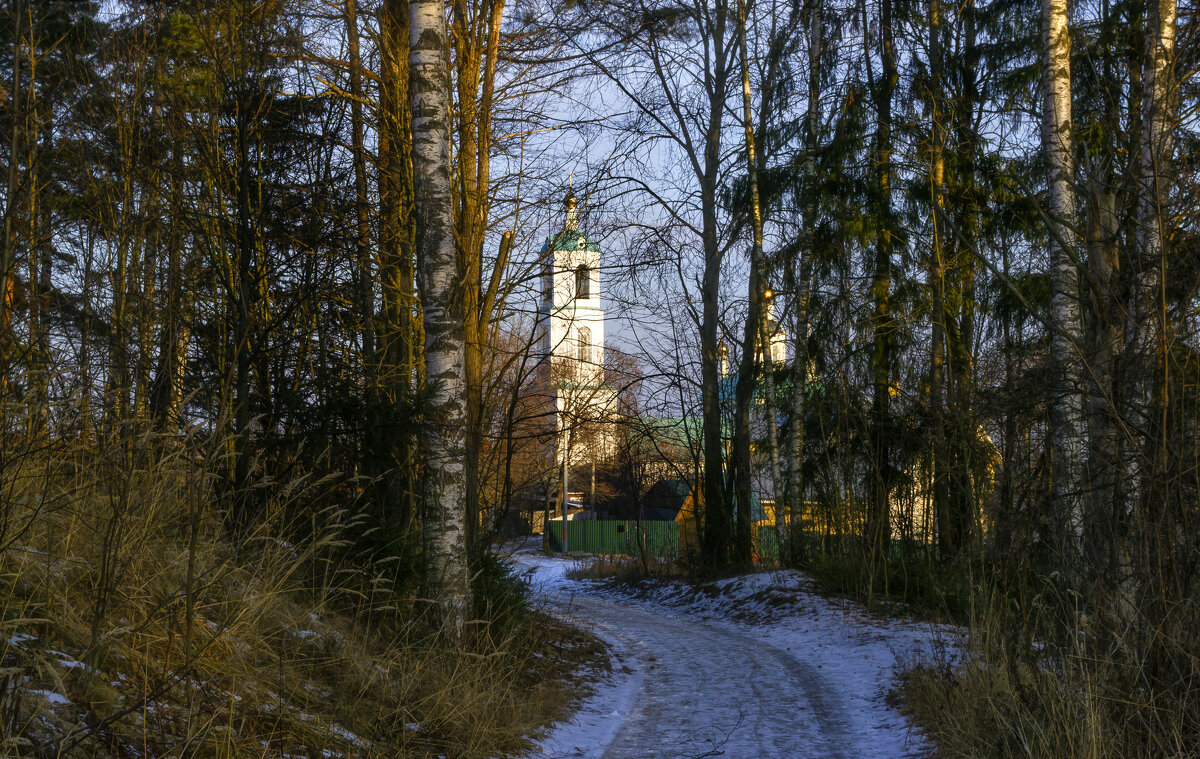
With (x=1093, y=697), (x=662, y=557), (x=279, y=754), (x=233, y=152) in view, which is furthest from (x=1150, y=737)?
(x=662, y=557)

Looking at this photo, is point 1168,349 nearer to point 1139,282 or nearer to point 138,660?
point 1139,282

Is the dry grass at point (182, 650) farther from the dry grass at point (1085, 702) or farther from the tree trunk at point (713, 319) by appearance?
the tree trunk at point (713, 319)

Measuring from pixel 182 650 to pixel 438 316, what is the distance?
330cm

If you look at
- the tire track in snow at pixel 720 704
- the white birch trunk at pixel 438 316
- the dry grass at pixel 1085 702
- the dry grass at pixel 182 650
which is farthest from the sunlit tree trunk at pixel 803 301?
the dry grass at pixel 1085 702

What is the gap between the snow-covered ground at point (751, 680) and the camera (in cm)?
579

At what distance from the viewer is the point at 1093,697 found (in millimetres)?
4125

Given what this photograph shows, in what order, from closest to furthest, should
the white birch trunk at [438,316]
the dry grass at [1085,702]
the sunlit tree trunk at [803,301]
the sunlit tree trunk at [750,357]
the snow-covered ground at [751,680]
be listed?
the dry grass at [1085,702] < the snow-covered ground at [751,680] < the white birch trunk at [438,316] < the sunlit tree trunk at [803,301] < the sunlit tree trunk at [750,357]

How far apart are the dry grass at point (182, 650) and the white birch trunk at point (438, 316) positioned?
0.69 m

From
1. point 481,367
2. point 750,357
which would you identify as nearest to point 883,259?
point 750,357

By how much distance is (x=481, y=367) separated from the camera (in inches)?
389

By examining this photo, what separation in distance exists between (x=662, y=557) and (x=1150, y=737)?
19.4 m

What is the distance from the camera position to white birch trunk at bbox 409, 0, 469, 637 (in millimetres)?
6695

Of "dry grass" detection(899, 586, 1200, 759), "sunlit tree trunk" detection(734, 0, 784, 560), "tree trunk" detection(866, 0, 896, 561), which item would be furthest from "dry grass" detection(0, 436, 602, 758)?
"sunlit tree trunk" detection(734, 0, 784, 560)

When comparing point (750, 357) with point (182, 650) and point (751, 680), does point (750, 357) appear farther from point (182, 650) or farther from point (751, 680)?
point (182, 650)
